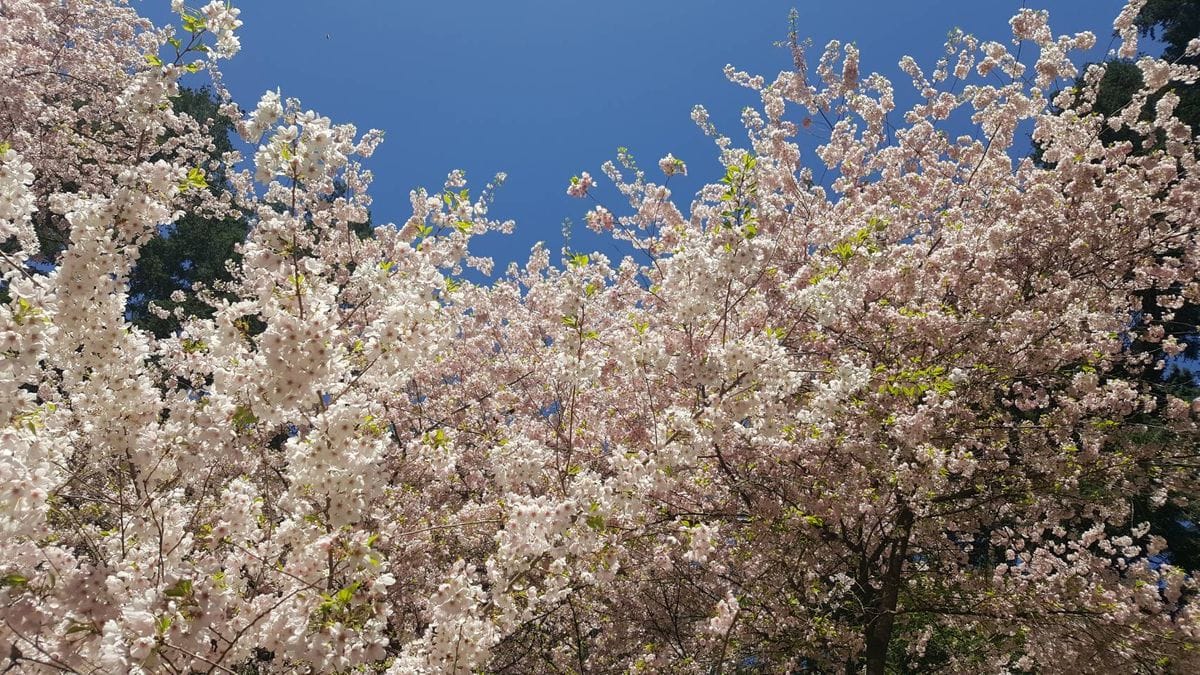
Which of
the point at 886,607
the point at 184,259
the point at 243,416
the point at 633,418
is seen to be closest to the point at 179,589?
the point at 243,416

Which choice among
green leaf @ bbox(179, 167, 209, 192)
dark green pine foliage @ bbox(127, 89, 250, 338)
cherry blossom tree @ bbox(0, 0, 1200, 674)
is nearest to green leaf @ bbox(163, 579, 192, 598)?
cherry blossom tree @ bbox(0, 0, 1200, 674)

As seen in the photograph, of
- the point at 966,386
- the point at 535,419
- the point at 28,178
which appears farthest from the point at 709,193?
the point at 28,178

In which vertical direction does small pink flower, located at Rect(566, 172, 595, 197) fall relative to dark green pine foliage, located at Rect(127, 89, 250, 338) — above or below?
below

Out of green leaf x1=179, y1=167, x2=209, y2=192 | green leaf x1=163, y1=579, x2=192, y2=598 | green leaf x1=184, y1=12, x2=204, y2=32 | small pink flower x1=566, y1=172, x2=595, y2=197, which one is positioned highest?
small pink flower x1=566, y1=172, x2=595, y2=197

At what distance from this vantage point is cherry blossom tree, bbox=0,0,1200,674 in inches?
149

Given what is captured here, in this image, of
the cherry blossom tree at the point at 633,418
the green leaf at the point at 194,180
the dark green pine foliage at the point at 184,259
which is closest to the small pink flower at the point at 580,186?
the cherry blossom tree at the point at 633,418

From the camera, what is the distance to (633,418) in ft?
25.5

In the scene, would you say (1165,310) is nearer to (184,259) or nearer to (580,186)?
(580,186)

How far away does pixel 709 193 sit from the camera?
11.6m

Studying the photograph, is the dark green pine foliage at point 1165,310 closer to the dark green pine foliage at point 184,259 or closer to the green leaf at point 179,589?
the green leaf at point 179,589

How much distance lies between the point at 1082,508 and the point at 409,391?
34.6 feet

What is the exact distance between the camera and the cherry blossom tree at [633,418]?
12.4ft

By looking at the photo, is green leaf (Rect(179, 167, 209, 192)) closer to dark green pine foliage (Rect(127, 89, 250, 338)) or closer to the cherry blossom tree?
the cherry blossom tree

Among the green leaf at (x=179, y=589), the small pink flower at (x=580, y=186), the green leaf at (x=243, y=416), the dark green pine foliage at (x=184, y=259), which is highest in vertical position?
the dark green pine foliage at (x=184, y=259)
